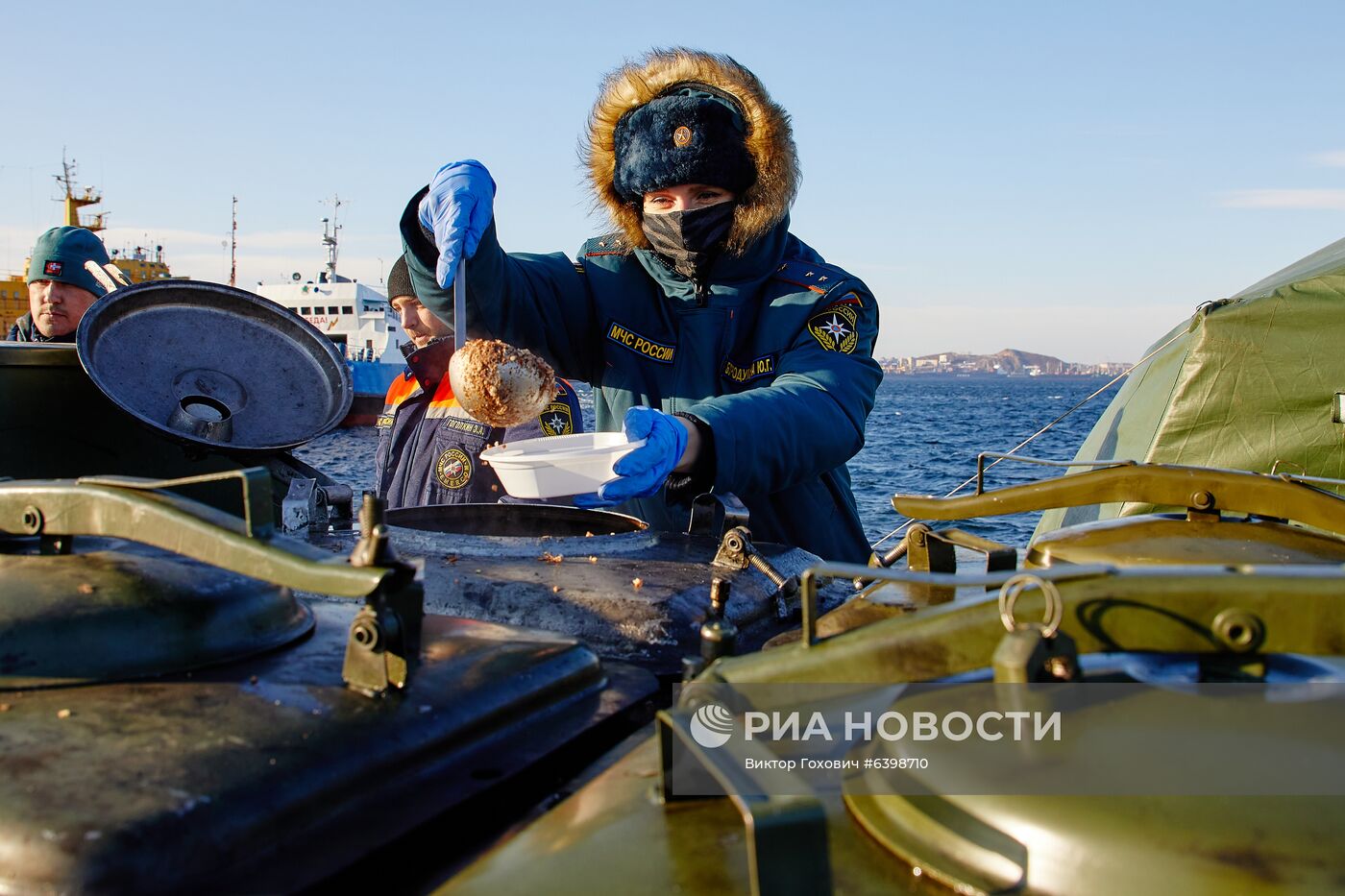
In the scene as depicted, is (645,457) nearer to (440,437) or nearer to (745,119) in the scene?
(745,119)

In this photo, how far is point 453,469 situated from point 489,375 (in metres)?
1.71

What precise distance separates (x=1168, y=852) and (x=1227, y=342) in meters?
6.88

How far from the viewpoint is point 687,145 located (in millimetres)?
4043

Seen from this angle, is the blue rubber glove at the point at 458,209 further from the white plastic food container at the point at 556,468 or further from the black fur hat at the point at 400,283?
the black fur hat at the point at 400,283

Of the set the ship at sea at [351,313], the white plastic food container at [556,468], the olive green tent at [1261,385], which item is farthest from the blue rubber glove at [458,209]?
the ship at sea at [351,313]

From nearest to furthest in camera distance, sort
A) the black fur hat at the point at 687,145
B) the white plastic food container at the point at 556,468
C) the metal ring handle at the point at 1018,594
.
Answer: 1. the metal ring handle at the point at 1018,594
2. the white plastic food container at the point at 556,468
3. the black fur hat at the point at 687,145

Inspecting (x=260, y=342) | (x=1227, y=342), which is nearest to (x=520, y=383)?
(x=260, y=342)

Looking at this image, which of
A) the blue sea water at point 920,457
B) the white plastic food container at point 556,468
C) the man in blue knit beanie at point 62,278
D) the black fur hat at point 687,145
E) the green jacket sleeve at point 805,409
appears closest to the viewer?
the white plastic food container at point 556,468

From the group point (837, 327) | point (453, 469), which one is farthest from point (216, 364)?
point (453, 469)

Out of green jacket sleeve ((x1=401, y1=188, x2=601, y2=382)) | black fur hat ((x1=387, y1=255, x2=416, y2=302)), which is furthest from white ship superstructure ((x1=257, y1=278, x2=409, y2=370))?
green jacket sleeve ((x1=401, y1=188, x2=601, y2=382))

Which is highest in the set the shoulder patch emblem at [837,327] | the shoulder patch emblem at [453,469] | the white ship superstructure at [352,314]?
the white ship superstructure at [352,314]

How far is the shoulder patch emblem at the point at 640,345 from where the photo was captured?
4.34 metres

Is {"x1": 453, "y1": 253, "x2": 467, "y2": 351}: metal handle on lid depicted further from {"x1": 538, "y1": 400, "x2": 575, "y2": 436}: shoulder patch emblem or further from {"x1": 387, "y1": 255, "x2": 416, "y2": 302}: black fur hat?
{"x1": 387, "y1": 255, "x2": 416, "y2": 302}: black fur hat

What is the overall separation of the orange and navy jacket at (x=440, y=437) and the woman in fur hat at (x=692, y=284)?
989mm
